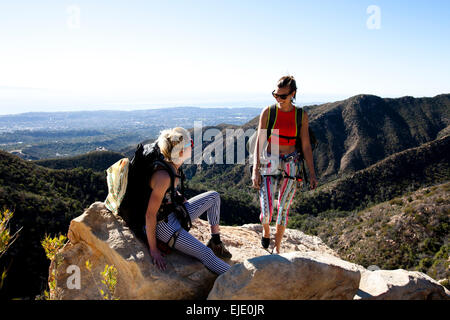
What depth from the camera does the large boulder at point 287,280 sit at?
2900mm

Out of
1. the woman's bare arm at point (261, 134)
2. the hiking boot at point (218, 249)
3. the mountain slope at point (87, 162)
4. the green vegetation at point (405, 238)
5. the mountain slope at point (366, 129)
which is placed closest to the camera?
the hiking boot at point (218, 249)

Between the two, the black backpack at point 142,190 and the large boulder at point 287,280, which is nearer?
the large boulder at point 287,280

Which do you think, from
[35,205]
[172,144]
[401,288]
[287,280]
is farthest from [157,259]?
[35,205]

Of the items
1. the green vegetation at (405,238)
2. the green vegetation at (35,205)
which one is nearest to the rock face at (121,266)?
the green vegetation at (35,205)

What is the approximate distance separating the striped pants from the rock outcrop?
979mm

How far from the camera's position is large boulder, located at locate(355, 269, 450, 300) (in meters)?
3.42

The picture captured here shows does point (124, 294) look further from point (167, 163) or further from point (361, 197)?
point (361, 197)

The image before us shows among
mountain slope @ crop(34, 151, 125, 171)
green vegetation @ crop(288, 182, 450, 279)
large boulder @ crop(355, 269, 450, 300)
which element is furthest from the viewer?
mountain slope @ crop(34, 151, 125, 171)

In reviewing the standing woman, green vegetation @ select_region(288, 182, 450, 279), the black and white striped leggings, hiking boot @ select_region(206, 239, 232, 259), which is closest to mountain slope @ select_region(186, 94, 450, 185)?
green vegetation @ select_region(288, 182, 450, 279)

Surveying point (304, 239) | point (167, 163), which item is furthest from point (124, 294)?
point (304, 239)

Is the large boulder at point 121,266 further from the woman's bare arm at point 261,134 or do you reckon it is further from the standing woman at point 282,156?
the woman's bare arm at point 261,134

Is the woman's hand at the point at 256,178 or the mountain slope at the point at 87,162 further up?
the woman's hand at the point at 256,178

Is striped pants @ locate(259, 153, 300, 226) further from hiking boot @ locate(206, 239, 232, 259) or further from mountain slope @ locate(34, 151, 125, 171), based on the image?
mountain slope @ locate(34, 151, 125, 171)
